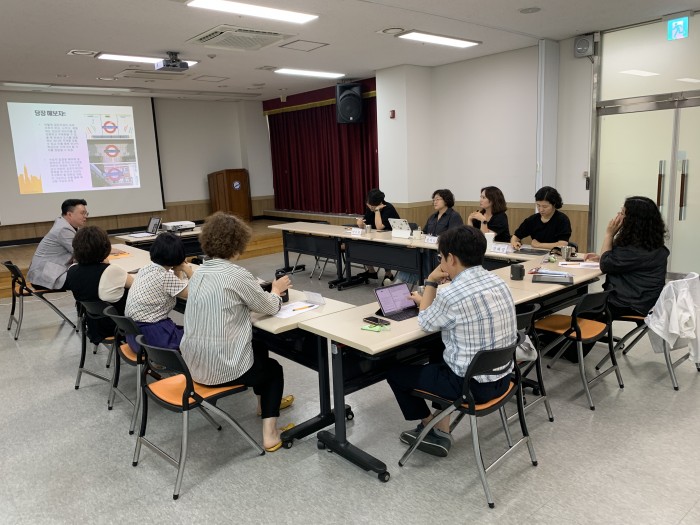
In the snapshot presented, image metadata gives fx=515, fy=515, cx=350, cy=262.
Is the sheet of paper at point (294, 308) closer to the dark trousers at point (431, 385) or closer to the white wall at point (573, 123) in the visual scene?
the dark trousers at point (431, 385)

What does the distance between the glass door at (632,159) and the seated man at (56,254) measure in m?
5.98

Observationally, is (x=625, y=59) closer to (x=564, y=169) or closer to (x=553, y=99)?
(x=553, y=99)

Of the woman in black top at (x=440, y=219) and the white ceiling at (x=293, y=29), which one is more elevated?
the white ceiling at (x=293, y=29)

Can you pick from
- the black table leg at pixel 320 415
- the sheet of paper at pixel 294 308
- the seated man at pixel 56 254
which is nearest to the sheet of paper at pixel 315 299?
the sheet of paper at pixel 294 308

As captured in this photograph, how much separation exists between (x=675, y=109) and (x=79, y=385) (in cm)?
645

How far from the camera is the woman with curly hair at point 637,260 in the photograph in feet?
11.0

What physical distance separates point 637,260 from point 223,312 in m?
2.64

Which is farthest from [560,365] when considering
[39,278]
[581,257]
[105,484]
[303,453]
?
[39,278]

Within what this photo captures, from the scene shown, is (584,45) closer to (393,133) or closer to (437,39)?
(437,39)

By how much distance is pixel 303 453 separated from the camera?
107 inches

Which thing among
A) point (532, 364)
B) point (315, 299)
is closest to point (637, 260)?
point (532, 364)

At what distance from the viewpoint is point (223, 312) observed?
249 centimetres

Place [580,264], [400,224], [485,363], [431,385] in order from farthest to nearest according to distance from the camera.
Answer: [400,224]
[580,264]
[431,385]
[485,363]

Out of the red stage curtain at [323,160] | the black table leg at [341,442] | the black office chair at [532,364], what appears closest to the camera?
the black table leg at [341,442]
